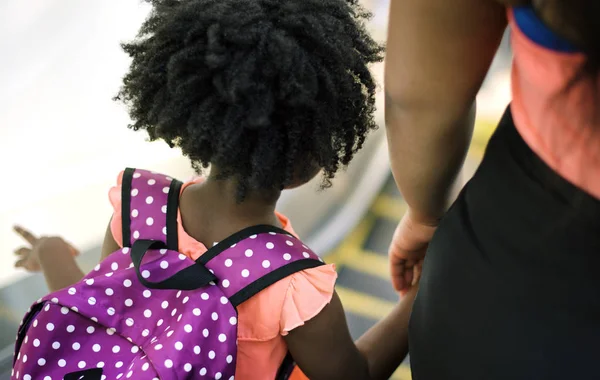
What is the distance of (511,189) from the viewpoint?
46 cm

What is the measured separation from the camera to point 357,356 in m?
0.75

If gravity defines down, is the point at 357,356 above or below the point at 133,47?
below

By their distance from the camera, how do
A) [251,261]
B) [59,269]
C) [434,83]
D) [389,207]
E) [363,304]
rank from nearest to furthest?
[434,83] < [251,261] < [59,269] < [363,304] < [389,207]

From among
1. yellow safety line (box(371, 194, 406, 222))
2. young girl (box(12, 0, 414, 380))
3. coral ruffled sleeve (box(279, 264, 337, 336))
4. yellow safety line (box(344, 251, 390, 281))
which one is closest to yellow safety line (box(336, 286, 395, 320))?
yellow safety line (box(344, 251, 390, 281))

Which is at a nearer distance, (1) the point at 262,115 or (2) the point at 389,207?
(1) the point at 262,115

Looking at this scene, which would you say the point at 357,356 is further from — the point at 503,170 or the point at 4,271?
the point at 4,271

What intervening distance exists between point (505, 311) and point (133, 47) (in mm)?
492

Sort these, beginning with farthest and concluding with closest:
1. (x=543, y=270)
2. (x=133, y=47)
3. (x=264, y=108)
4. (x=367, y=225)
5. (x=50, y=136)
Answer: (x=367, y=225), (x=50, y=136), (x=133, y=47), (x=264, y=108), (x=543, y=270)

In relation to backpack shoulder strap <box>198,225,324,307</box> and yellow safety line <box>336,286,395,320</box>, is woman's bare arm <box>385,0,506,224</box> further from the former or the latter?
yellow safety line <box>336,286,395,320</box>

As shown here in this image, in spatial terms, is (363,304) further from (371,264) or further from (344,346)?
(344,346)

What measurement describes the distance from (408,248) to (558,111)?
41 centimetres

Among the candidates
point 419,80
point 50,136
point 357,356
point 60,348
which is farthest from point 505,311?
point 50,136

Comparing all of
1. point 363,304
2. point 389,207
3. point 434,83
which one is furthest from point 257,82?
point 389,207

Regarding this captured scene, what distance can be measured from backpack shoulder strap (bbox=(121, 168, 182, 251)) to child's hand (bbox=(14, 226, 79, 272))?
0.41 m
